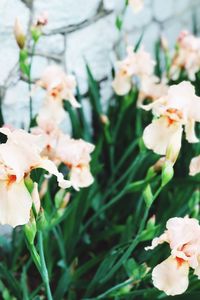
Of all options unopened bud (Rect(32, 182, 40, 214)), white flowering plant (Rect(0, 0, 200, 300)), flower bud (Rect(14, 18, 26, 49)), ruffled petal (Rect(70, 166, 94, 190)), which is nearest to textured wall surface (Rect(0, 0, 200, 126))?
white flowering plant (Rect(0, 0, 200, 300))

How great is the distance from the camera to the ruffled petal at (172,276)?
96 centimetres

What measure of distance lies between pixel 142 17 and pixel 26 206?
141 centimetres

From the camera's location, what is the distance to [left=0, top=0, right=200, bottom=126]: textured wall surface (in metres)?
1.50

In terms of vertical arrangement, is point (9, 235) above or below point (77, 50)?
below

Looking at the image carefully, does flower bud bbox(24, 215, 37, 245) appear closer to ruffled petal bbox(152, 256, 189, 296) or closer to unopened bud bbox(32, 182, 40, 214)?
unopened bud bbox(32, 182, 40, 214)

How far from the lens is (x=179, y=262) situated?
3.19ft

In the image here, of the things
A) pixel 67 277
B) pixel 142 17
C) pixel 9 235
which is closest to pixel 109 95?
pixel 142 17

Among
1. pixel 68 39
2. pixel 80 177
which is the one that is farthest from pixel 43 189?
pixel 68 39

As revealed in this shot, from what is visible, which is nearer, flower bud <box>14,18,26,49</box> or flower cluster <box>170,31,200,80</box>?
flower bud <box>14,18,26,49</box>

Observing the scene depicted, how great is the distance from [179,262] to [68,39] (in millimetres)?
956

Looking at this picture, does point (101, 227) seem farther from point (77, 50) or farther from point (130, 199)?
point (77, 50)

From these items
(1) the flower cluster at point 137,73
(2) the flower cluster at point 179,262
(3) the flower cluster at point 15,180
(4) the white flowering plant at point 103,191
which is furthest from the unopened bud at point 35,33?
(2) the flower cluster at point 179,262

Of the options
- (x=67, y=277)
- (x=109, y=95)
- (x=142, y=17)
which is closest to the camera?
(x=67, y=277)

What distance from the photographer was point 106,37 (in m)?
1.86
